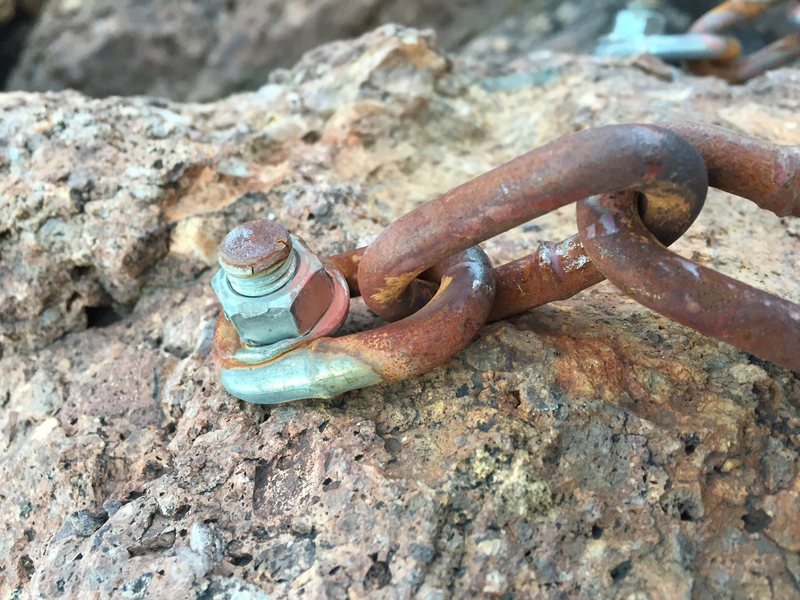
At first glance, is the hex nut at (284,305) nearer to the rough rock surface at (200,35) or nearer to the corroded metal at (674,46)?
the corroded metal at (674,46)

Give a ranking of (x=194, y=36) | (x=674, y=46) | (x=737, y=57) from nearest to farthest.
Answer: (x=674, y=46) → (x=737, y=57) → (x=194, y=36)

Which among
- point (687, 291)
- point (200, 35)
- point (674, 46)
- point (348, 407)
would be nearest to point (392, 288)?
point (348, 407)

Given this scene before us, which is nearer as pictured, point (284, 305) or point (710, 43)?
point (284, 305)

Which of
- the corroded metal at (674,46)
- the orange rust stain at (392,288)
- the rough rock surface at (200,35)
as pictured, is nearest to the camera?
the orange rust stain at (392,288)

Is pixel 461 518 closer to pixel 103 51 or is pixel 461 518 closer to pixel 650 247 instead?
pixel 650 247

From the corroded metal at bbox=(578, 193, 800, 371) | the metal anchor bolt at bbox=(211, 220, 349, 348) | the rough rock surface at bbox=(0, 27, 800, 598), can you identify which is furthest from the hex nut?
the corroded metal at bbox=(578, 193, 800, 371)

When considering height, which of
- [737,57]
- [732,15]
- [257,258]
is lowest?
[737,57]

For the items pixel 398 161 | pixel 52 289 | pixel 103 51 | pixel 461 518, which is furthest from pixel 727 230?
pixel 103 51

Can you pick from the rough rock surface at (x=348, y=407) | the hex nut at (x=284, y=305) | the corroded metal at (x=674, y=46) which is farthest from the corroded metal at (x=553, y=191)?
the corroded metal at (x=674, y=46)

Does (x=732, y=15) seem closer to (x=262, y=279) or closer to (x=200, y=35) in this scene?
(x=262, y=279)
